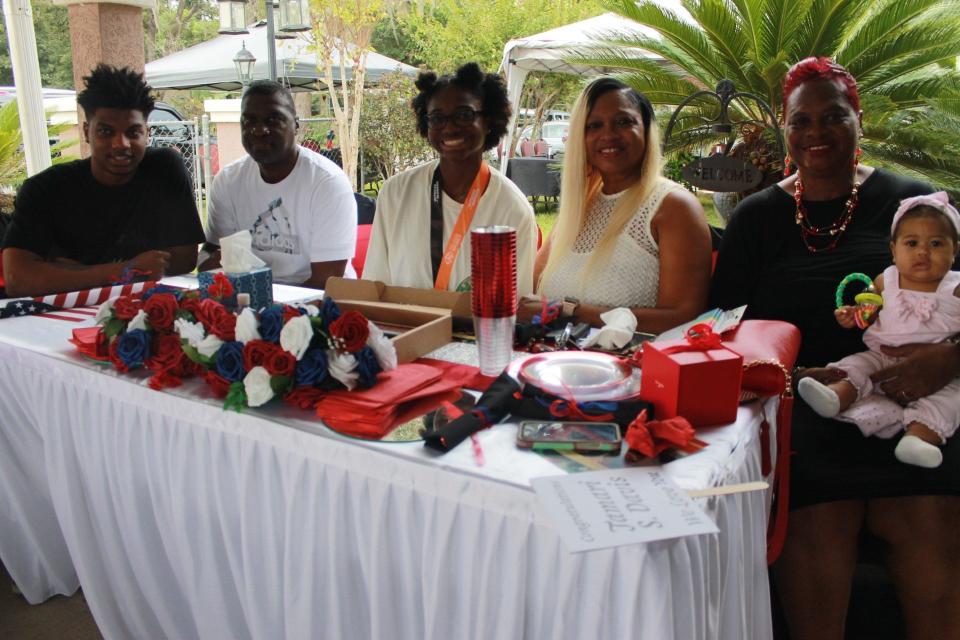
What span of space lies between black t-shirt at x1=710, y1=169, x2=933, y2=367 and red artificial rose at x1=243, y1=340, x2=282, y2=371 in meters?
1.56

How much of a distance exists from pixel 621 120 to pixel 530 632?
1.79 m

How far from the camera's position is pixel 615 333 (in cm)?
185

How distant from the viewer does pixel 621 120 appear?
8.05 feet

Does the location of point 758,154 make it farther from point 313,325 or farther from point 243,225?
point 313,325

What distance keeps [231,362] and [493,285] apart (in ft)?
1.93

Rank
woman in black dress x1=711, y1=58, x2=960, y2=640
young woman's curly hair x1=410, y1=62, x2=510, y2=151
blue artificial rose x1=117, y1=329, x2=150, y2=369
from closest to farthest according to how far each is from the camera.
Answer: blue artificial rose x1=117, y1=329, x2=150, y2=369 < woman in black dress x1=711, y1=58, x2=960, y2=640 < young woman's curly hair x1=410, y1=62, x2=510, y2=151

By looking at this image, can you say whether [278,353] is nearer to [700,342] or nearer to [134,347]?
[134,347]

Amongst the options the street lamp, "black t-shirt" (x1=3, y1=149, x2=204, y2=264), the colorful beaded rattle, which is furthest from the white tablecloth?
the street lamp

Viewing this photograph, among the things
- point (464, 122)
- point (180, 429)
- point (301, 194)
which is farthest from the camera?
point (301, 194)

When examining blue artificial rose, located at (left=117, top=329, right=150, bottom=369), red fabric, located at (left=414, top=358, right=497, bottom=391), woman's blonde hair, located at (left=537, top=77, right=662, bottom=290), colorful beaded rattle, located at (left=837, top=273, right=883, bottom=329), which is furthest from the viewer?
woman's blonde hair, located at (left=537, top=77, right=662, bottom=290)

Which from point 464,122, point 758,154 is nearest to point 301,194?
point 464,122

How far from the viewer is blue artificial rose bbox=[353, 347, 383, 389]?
146 centimetres

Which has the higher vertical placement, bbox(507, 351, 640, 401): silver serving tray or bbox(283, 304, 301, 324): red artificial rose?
bbox(283, 304, 301, 324): red artificial rose

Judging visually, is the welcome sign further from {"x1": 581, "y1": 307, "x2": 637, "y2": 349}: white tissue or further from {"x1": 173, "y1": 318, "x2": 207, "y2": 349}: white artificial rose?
{"x1": 173, "y1": 318, "x2": 207, "y2": 349}: white artificial rose
